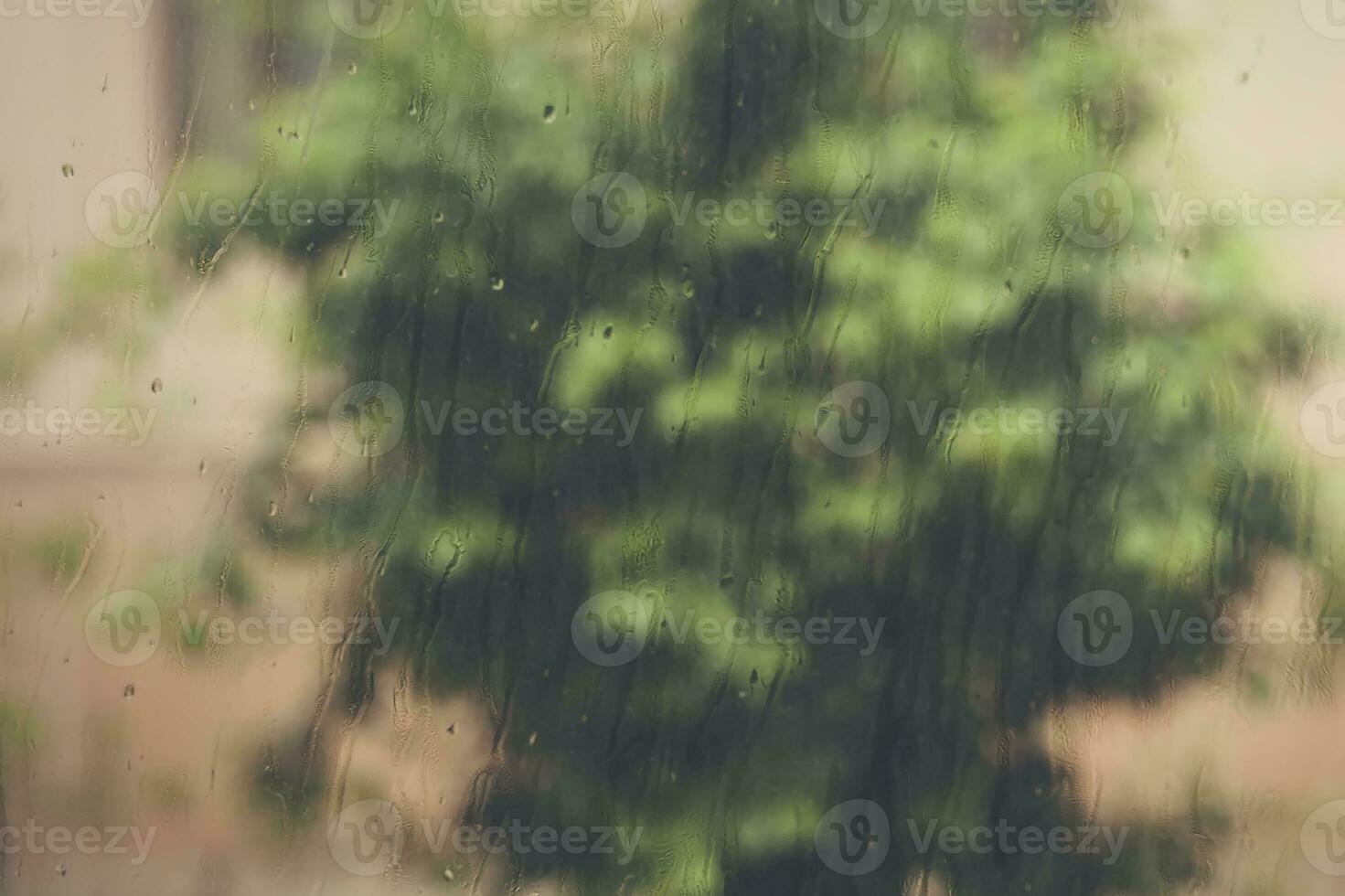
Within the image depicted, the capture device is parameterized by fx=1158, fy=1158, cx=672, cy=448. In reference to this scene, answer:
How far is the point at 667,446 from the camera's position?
1.03m

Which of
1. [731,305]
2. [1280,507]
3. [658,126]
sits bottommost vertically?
[1280,507]

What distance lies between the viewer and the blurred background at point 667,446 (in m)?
1.01

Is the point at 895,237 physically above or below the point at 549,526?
above

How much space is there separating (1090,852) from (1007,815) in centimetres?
8

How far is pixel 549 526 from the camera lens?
3.38 ft

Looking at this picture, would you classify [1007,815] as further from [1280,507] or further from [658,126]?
[658,126]

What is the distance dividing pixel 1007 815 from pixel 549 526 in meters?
0.48

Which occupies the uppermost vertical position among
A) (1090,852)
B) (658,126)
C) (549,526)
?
(658,126)

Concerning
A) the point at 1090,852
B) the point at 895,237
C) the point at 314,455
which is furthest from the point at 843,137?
the point at 1090,852

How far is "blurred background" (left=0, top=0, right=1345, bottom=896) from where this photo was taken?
1009 mm

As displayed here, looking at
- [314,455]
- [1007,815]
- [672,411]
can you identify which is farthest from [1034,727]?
[314,455]

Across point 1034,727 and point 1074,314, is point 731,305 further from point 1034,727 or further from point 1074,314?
point 1034,727

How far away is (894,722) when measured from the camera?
1040mm

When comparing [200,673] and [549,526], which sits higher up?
[549,526]
